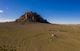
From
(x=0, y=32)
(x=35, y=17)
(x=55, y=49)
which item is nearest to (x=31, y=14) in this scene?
(x=35, y=17)

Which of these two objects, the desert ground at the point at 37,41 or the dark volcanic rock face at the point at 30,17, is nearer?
the desert ground at the point at 37,41

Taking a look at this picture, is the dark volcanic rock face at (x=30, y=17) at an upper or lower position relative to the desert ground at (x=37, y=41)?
upper

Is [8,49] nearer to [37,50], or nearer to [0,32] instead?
[37,50]

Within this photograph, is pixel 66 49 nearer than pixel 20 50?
No

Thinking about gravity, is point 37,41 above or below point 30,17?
below

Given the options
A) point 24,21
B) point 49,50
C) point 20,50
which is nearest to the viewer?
point 20,50

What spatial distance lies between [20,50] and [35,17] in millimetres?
18749

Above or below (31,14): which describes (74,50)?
below

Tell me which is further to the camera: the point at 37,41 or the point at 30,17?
the point at 30,17

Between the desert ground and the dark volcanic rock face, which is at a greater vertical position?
the dark volcanic rock face

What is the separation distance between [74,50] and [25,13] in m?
19.6

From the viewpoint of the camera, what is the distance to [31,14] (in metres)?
31.3

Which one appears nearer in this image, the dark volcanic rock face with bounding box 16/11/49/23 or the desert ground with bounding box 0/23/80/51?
the desert ground with bounding box 0/23/80/51

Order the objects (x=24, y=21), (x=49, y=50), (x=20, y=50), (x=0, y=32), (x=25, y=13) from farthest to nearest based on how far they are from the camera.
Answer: (x=25, y=13)
(x=24, y=21)
(x=0, y=32)
(x=49, y=50)
(x=20, y=50)
